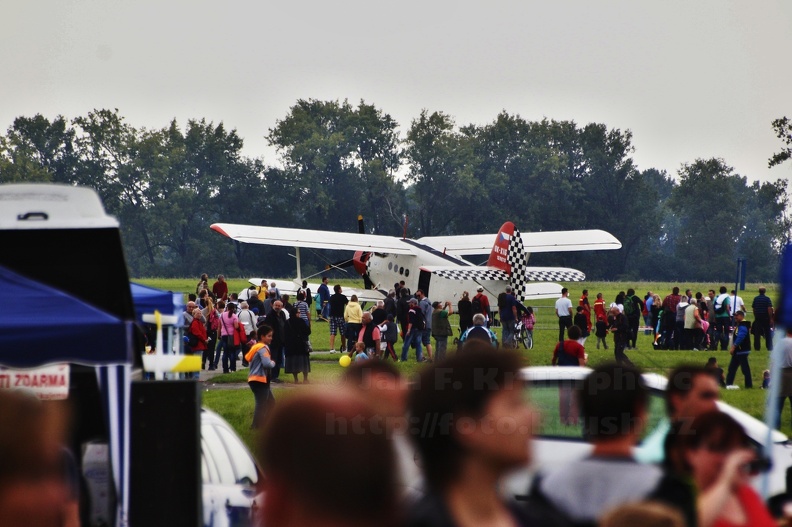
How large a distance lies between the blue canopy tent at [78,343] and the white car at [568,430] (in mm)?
2301

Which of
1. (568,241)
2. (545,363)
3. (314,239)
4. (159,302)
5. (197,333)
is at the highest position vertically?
(314,239)

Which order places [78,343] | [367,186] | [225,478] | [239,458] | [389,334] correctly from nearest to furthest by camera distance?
[78,343] → [225,478] → [239,458] → [389,334] → [367,186]

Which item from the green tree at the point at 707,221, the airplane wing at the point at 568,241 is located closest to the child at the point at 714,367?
the airplane wing at the point at 568,241

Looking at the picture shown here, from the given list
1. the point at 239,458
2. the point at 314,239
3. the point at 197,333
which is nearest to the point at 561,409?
the point at 239,458

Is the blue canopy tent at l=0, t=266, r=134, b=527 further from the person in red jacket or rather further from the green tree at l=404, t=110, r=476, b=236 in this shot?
the green tree at l=404, t=110, r=476, b=236

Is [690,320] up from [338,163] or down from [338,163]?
down

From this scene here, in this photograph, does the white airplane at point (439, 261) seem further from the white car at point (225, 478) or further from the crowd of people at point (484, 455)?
the crowd of people at point (484, 455)

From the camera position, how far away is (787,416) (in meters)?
13.4

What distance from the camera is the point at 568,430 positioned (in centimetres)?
703

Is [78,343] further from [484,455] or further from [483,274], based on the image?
[483,274]

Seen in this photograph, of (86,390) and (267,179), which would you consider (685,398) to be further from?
(267,179)

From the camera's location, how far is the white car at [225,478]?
6.19m

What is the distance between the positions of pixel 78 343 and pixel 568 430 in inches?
127

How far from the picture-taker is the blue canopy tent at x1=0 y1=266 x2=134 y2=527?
216 inches
